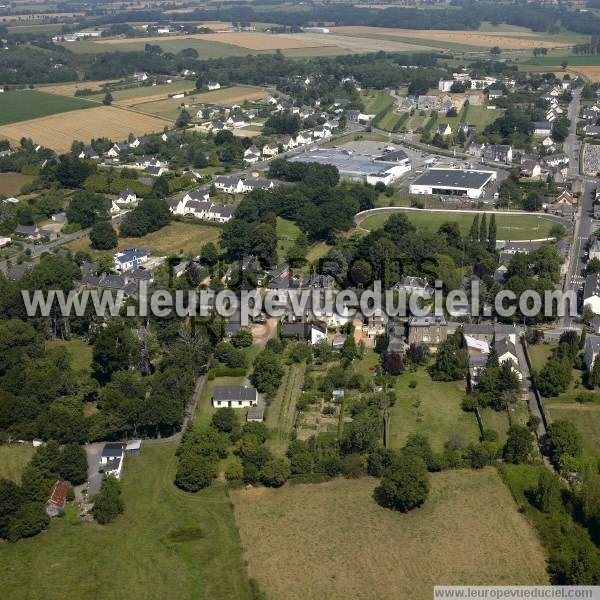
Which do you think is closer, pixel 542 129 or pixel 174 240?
pixel 174 240

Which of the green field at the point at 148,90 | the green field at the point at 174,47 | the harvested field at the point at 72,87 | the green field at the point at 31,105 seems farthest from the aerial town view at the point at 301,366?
the green field at the point at 174,47

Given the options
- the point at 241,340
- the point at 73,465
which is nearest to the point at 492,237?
the point at 241,340

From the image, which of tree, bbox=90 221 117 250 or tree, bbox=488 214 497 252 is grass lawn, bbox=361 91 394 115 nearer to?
tree, bbox=488 214 497 252

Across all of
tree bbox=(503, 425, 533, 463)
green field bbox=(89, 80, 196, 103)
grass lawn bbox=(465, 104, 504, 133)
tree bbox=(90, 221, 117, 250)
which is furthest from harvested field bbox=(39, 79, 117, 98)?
tree bbox=(503, 425, 533, 463)

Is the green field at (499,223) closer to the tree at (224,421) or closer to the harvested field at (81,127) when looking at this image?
the tree at (224,421)

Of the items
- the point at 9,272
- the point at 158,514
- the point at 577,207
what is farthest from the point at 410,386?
the point at 577,207

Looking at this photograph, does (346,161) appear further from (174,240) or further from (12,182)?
(12,182)
